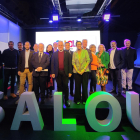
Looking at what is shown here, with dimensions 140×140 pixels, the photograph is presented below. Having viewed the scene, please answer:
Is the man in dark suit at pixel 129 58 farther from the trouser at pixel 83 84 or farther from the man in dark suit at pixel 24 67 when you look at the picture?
the man in dark suit at pixel 24 67

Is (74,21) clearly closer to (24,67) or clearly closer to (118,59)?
(118,59)

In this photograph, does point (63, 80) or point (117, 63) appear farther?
point (117, 63)

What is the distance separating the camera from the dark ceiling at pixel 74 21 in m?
4.59

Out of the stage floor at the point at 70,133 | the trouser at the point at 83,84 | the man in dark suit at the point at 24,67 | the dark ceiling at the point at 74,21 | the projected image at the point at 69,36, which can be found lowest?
the stage floor at the point at 70,133

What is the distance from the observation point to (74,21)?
646 cm

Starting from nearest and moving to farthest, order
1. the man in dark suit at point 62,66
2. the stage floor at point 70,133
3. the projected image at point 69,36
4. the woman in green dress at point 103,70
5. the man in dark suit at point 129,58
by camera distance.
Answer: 1. the stage floor at point 70,133
2. the man in dark suit at point 62,66
3. the woman in green dress at point 103,70
4. the man in dark suit at point 129,58
5. the projected image at point 69,36

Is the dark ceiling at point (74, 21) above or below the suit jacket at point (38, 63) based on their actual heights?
above

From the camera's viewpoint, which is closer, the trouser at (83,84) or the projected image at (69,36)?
the trouser at (83,84)

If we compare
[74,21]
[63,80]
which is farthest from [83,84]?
[74,21]

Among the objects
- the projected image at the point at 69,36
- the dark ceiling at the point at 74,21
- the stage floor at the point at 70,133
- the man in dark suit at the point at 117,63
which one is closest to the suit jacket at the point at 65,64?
the stage floor at the point at 70,133

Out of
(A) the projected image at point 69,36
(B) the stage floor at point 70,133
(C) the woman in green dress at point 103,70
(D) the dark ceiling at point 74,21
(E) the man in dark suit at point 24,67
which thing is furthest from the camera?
(A) the projected image at point 69,36

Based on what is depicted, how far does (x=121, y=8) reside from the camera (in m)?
5.00

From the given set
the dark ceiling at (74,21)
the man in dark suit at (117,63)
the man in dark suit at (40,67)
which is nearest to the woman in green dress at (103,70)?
the man in dark suit at (117,63)

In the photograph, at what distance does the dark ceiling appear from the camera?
4594 millimetres
